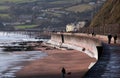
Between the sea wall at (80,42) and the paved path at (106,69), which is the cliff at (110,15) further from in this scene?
the paved path at (106,69)

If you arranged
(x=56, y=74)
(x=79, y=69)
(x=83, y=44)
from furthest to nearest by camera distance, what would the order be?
(x=83, y=44)
(x=79, y=69)
(x=56, y=74)

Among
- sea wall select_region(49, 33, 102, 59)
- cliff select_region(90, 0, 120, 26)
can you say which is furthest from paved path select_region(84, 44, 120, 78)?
cliff select_region(90, 0, 120, 26)

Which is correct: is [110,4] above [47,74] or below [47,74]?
above

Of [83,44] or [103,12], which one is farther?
[103,12]

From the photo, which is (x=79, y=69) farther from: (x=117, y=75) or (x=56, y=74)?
(x=117, y=75)

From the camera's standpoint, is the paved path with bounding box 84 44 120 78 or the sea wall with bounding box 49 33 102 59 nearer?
the paved path with bounding box 84 44 120 78

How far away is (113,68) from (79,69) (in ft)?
55.7

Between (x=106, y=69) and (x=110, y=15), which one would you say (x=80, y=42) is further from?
(x=106, y=69)

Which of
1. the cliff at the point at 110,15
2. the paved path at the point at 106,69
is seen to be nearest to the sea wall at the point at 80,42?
the cliff at the point at 110,15

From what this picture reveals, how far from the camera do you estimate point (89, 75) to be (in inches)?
793

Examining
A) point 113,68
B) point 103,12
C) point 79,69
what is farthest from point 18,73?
point 103,12

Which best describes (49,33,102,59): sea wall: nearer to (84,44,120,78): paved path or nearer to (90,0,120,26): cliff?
(90,0,120,26): cliff

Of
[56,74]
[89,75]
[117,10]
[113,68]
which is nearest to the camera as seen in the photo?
[89,75]

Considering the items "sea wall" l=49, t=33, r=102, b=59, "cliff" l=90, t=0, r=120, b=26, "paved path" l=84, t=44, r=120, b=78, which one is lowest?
"sea wall" l=49, t=33, r=102, b=59
